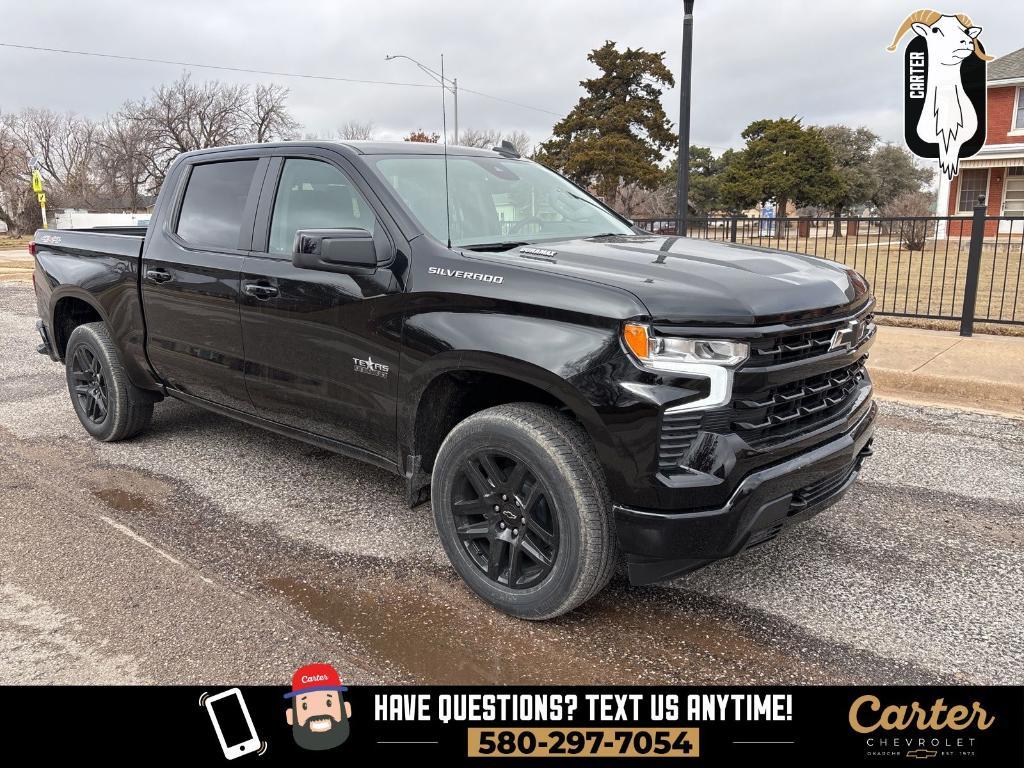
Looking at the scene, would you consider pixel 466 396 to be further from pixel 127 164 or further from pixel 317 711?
pixel 127 164

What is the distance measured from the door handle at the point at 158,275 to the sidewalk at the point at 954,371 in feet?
18.3

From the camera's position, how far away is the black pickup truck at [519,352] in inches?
106

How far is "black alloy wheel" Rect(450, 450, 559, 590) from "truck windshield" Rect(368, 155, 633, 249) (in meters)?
1.02

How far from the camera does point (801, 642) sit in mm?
2975

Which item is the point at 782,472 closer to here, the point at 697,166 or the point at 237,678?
the point at 237,678

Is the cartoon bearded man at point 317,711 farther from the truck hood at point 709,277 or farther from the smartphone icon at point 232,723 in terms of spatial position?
the truck hood at point 709,277

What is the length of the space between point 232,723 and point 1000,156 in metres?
34.6

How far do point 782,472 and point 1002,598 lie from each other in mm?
1286

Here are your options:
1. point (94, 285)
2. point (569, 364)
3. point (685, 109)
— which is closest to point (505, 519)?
point (569, 364)

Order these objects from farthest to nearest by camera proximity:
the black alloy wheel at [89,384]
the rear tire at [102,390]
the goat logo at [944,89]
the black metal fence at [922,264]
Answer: the goat logo at [944,89] → the black metal fence at [922,264] → the black alloy wheel at [89,384] → the rear tire at [102,390]

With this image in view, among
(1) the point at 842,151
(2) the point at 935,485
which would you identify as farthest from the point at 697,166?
(2) the point at 935,485

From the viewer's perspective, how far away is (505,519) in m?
3.12

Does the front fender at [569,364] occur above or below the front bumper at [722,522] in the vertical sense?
above

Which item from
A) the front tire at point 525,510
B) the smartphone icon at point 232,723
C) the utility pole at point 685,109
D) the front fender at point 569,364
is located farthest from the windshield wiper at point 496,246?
the utility pole at point 685,109
